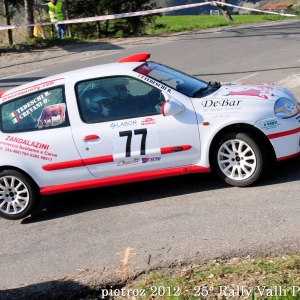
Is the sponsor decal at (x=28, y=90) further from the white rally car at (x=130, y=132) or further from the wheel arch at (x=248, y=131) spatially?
the wheel arch at (x=248, y=131)

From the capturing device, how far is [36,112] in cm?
702

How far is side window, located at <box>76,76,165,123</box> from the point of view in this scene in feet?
22.1

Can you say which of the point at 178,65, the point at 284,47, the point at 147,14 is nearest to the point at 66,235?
the point at 178,65

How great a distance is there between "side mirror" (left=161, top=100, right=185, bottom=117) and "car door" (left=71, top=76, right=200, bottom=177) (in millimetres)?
91

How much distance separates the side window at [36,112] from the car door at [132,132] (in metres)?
0.25

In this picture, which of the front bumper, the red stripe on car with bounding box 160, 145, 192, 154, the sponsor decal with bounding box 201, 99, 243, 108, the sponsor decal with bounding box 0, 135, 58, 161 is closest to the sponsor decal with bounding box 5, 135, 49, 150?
the sponsor decal with bounding box 0, 135, 58, 161

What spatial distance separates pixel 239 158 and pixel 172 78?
51.8 inches

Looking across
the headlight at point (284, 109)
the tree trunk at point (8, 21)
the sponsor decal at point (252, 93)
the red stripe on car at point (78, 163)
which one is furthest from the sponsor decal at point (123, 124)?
the tree trunk at point (8, 21)

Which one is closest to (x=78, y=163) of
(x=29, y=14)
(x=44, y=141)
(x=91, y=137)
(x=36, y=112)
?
(x=91, y=137)

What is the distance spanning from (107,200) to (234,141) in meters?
1.78

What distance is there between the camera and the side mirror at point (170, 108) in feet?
21.4

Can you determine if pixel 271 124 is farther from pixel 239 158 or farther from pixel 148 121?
pixel 148 121

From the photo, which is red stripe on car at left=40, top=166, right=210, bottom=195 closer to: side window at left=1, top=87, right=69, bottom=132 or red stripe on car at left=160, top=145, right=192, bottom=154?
red stripe on car at left=160, top=145, right=192, bottom=154

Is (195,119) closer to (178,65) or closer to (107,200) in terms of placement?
(107,200)
